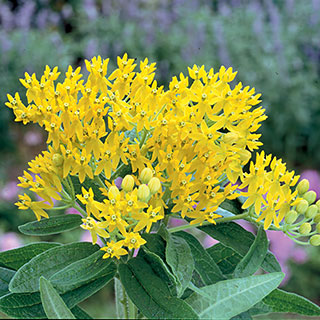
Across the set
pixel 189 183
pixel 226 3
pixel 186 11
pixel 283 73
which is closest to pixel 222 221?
pixel 189 183

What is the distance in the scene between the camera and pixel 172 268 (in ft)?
2.46

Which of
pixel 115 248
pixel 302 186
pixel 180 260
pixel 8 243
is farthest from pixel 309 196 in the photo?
pixel 8 243

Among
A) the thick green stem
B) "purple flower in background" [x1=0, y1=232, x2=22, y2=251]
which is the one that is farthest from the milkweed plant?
"purple flower in background" [x1=0, y1=232, x2=22, y2=251]

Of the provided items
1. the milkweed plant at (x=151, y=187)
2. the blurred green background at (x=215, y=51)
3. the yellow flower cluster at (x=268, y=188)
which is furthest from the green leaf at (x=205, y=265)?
the blurred green background at (x=215, y=51)

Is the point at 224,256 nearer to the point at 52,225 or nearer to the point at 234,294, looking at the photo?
the point at 234,294

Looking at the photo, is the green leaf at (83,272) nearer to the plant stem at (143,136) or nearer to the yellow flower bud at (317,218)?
the plant stem at (143,136)

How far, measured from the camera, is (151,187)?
0.74 metres

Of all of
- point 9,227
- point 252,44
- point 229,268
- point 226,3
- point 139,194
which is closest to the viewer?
point 139,194

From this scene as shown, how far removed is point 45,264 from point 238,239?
0.34 m

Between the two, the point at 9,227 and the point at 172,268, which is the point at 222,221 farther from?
the point at 9,227

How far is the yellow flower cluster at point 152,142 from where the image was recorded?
0.75 metres

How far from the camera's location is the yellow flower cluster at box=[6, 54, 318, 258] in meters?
0.75

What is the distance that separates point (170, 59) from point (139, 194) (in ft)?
11.3

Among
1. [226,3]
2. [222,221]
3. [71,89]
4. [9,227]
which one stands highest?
[226,3]
